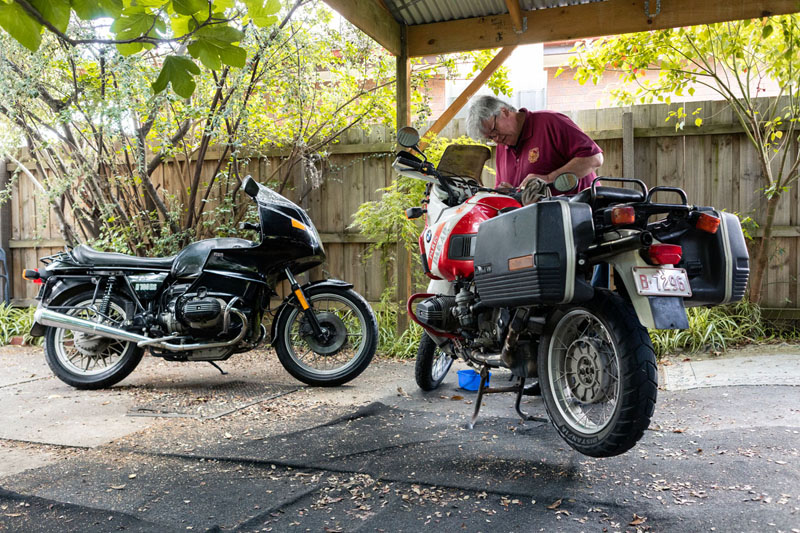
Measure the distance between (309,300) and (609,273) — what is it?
2281 mm

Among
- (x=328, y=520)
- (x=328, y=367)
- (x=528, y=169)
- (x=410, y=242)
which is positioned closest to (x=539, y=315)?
(x=328, y=520)

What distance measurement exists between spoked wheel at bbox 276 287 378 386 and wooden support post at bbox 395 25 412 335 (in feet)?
3.77

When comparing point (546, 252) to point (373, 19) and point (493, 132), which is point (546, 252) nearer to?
point (493, 132)

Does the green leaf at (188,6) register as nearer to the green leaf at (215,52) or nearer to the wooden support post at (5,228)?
the green leaf at (215,52)

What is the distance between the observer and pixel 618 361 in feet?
6.89

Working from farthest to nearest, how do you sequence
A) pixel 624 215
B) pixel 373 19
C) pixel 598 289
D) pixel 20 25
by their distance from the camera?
pixel 373 19 < pixel 598 289 < pixel 624 215 < pixel 20 25

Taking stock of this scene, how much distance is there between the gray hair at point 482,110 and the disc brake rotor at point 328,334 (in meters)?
1.55

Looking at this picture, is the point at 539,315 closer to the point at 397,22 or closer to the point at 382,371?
the point at 382,371

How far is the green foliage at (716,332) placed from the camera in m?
5.08

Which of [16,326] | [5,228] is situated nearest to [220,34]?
[16,326]

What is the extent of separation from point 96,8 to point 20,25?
0.18 meters

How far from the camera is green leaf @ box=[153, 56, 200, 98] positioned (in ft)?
5.65

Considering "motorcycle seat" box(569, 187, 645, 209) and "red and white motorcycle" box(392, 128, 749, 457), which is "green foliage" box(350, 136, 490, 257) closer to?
"red and white motorcycle" box(392, 128, 749, 457)

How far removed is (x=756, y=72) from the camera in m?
5.84
